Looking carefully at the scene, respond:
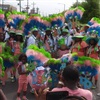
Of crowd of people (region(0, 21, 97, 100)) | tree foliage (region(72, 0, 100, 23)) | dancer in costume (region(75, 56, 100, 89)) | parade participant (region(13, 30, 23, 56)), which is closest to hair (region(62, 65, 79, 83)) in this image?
crowd of people (region(0, 21, 97, 100))

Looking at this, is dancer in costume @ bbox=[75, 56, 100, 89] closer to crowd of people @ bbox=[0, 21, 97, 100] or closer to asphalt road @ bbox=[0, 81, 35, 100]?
crowd of people @ bbox=[0, 21, 97, 100]

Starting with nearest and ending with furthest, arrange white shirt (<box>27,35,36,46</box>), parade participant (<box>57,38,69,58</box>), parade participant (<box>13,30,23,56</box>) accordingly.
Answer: parade participant (<box>13,30,23,56</box>), white shirt (<box>27,35,36,46</box>), parade participant (<box>57,38,69,58</box>)

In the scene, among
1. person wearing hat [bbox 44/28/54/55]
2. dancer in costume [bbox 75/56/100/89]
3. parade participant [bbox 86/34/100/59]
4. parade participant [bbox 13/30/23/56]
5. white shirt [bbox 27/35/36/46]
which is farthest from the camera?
person wearing hat [bbox 44/28/54/55]

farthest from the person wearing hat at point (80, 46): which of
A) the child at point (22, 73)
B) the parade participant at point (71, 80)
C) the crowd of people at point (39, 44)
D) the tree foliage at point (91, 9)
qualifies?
the tree foliage at point (91, 9)

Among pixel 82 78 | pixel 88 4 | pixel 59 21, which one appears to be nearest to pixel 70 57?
pixel 82 78

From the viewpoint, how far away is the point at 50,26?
1056 centimetres

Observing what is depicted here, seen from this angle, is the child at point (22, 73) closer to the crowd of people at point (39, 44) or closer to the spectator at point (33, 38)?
the crowd of people at point (39, 44)

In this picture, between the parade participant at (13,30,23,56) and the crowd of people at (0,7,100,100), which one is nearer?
the crowd of people at (0,7,100,100)

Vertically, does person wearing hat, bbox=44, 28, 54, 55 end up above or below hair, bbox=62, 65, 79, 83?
below

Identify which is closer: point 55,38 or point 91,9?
point 55,38

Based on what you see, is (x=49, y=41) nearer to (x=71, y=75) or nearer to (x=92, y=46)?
(x=92, y=46)

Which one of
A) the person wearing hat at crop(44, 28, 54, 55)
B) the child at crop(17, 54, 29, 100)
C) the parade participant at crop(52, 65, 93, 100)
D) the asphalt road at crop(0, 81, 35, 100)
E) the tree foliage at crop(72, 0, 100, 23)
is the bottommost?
the asphalt road at crop(0, 81, 35, 100)

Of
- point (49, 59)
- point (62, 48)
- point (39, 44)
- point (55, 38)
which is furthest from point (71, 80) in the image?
point (55, 38)

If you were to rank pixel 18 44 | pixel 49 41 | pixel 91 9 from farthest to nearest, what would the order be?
pixel 91 9
pixel 49 41
pixel 18 44
